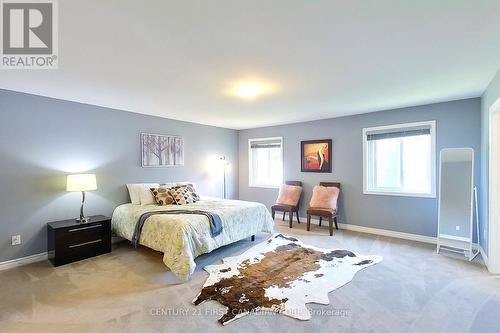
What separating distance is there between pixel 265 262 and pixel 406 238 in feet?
9.01

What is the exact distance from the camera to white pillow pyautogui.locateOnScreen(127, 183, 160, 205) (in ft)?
13.9

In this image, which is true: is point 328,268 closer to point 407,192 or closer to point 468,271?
point 468,271

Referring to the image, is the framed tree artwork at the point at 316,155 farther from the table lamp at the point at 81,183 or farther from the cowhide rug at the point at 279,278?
the table lamp at the point at 81,183

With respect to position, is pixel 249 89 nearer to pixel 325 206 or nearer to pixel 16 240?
pixel 325 206

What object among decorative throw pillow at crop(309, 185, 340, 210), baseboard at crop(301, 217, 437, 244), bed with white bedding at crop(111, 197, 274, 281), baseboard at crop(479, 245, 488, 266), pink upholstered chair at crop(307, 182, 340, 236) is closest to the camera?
bed with white bedding at crop(111, 197, 274, 281)

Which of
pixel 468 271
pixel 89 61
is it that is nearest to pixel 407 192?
pixel 468 271

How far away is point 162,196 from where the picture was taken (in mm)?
4289

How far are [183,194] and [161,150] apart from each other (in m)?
1.11

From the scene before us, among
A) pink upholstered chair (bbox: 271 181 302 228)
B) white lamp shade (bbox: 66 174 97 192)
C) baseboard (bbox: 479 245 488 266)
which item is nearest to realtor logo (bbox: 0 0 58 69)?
white lamp shade (bbox: 66 174 97 192)

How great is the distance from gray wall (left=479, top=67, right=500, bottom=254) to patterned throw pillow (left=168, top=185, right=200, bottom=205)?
4.33 m

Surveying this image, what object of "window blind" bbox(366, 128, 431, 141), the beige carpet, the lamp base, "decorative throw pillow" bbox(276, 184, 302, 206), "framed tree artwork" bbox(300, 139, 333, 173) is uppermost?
"window blind" bbox(366, 128, 431, 141)

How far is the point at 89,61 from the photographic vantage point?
2346mm

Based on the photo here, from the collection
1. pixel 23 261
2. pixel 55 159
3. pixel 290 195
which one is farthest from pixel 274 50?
pixel 23 261

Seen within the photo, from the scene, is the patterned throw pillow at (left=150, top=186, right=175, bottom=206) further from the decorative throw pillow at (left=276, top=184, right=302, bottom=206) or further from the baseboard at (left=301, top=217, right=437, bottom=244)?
the baseboard at (left=301, top=217, right=437, bottom=244)
